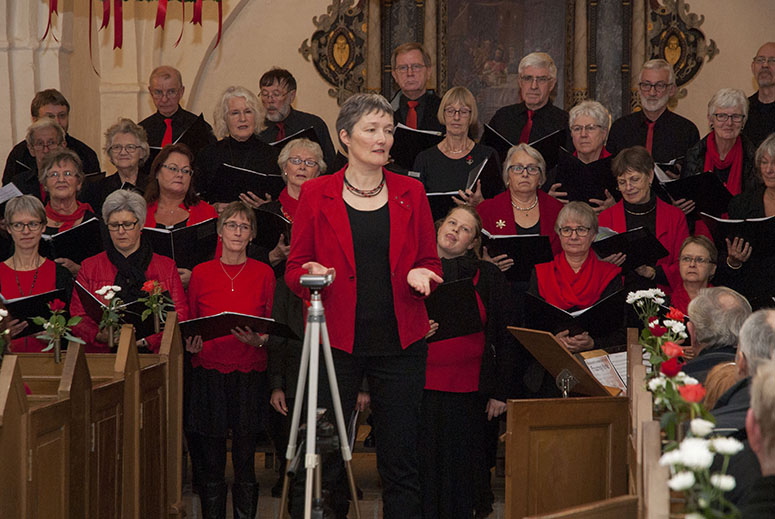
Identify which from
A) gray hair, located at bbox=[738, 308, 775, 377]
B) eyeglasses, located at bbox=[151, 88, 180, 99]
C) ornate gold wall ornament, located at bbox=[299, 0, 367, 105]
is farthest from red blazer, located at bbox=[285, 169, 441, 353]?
ornate gold wall ornament, located at bbox=[299, 0, 367, 105]

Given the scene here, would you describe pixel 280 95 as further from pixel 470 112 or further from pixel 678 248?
pixel 678 248

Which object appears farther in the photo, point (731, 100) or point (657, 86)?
point (657, 86)

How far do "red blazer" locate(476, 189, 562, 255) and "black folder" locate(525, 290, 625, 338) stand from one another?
0.68 metres

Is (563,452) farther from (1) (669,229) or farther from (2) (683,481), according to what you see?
(2) (683,481)

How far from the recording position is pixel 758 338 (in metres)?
3.14

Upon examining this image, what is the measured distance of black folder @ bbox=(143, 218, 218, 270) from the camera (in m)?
5.35

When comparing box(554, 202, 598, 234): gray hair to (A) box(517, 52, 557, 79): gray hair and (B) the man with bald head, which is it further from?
(B) the man with bald head

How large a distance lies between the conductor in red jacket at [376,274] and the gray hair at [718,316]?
1060 mm

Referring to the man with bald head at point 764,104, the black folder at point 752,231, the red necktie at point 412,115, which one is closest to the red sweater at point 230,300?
the red necktie at point 412,115

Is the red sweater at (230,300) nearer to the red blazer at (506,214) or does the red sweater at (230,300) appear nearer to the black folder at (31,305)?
the black folder at (31,305)

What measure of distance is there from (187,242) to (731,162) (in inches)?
114

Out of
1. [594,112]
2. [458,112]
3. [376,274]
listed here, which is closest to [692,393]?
[376,274]

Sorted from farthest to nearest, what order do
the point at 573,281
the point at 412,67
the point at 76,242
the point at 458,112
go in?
the point at 412,67, the point at 458,112, the point at 76,242, the point at 573,281

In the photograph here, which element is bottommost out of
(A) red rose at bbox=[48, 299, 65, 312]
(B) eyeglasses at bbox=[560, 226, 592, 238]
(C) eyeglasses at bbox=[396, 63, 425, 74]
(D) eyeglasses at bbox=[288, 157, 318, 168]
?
(A) red rose at bbox=[48, 299, 65, 312]
